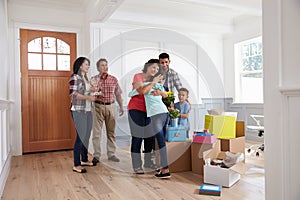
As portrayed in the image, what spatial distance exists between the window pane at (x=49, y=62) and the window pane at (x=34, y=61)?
0.07 meters

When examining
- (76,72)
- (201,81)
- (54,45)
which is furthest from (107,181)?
(201,81)

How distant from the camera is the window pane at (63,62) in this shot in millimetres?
3715

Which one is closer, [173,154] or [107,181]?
[107,181]

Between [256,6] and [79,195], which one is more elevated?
[256,6]

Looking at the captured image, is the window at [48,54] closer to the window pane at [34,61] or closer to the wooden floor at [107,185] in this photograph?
the window pane at [34,61]

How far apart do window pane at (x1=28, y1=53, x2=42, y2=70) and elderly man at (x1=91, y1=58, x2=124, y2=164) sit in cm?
117

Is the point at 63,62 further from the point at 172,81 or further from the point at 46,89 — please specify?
the point at 172,81

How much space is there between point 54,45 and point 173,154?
2491 millimetres

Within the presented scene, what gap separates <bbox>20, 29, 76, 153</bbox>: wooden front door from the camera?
138 inches

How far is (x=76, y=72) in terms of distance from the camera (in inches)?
99.5

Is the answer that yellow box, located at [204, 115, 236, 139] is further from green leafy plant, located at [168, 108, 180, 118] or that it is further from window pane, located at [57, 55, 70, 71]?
window pane, located at [57, 55, 70, 71]

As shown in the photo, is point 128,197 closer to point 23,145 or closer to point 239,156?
point 239,156

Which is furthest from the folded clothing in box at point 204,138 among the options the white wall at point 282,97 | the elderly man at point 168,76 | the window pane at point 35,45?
the window pane at point 35,45

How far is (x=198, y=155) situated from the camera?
2400 mm
